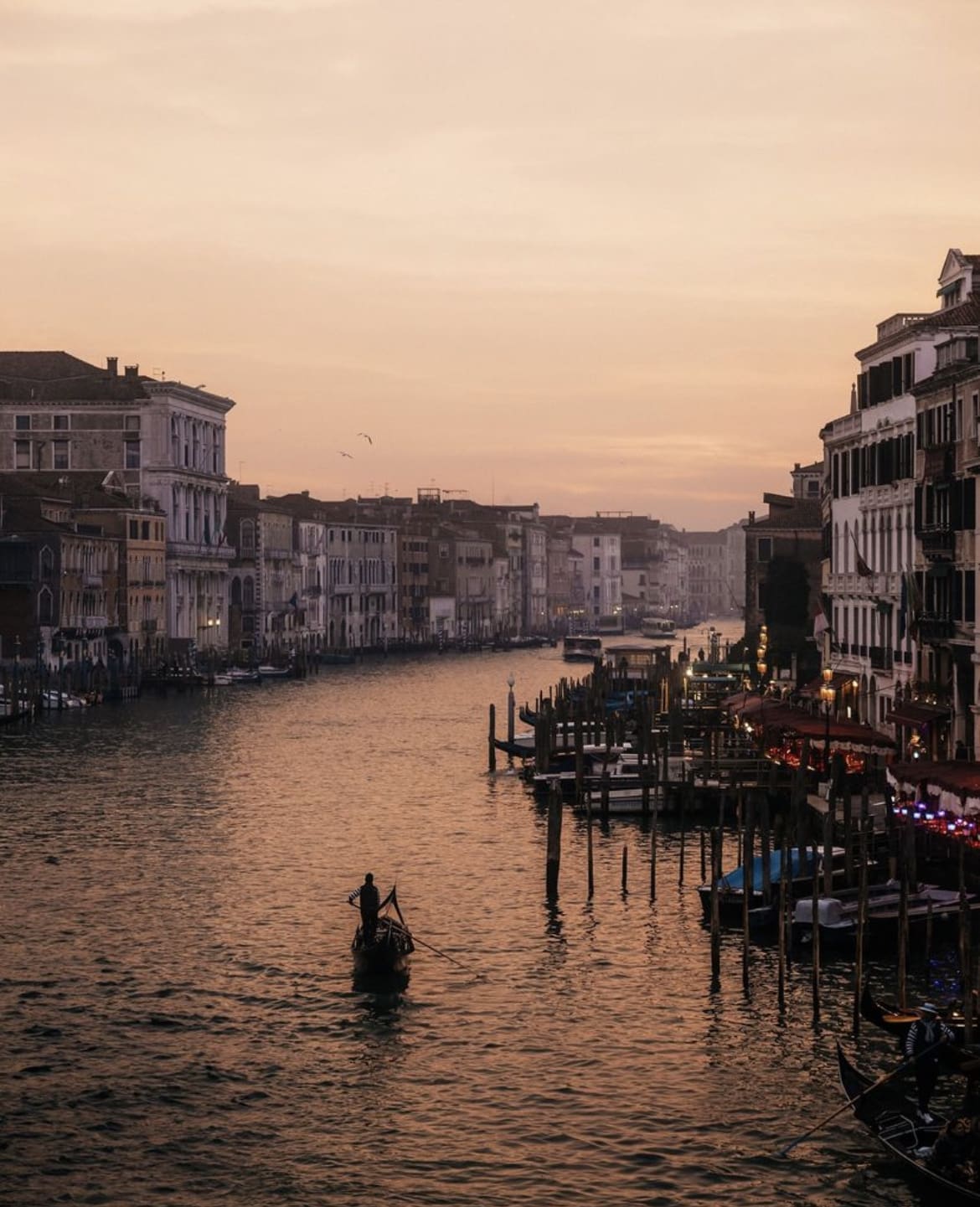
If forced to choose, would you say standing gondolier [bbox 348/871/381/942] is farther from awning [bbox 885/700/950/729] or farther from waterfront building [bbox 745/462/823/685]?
waterfront building [bbox 745/462/823/685]

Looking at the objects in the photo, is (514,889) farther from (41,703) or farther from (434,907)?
(41,703)

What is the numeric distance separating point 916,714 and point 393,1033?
20.3m

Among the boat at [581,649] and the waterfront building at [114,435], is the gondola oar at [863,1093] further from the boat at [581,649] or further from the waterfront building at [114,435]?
the boat at [581,649]

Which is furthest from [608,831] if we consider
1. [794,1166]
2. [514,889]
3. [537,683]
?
[537,683]

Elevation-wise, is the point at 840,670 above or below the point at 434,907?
above

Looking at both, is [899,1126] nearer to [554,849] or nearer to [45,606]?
[554,849]

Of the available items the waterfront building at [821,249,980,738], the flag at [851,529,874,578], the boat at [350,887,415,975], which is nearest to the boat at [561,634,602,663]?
the waterfront building at [821,249,980,738]

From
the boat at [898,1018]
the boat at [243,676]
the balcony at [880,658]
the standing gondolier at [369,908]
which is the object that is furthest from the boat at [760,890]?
the boat at [243,676]

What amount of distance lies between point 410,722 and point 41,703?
50.0 feet

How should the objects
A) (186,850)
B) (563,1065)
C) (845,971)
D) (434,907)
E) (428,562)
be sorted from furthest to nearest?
(428,562), (186,850), (434,907), (845,971), (563,1065)

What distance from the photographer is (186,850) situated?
156ft

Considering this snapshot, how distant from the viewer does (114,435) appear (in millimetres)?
126500

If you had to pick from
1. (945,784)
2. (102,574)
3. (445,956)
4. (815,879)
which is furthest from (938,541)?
(102,574)

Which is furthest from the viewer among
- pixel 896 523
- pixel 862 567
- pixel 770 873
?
pixel 862 567
